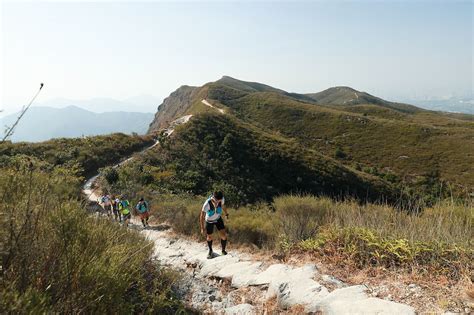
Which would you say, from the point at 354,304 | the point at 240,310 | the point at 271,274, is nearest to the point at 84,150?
the point at 271,274

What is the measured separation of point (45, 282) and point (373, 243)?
468cm

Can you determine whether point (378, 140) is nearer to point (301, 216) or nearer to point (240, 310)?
point (301, 216)

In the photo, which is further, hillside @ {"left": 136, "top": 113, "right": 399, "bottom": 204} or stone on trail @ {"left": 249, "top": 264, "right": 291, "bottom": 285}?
hillside @ {"left": 136, "top": 113, "right": 399, "bottom": 204}

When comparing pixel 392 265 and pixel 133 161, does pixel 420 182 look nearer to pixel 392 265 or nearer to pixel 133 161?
pixel 133 161

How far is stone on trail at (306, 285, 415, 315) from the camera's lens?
4.04m

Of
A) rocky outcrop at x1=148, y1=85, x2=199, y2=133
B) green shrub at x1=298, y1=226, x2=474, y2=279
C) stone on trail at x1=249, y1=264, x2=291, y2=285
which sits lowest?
stone on trail at x1=249, y1=264, x2=291, y2=285

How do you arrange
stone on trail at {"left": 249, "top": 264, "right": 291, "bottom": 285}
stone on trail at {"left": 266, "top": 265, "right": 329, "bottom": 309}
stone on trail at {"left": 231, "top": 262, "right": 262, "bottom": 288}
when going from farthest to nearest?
stone on trail at {"left": 231, "top": 262, "right": 262, "bottom": 288}
stone on trail at {"left": 249, "top": 264, "right": 291, "bottom": 285}
stone on trail at {"left": 266, "top": 265, "right": 329, "bottom": 309}

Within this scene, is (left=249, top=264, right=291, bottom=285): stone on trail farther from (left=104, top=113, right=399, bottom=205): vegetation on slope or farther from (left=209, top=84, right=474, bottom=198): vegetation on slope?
(left=209, top=84, right=474, bottom=198): vegetation on slope

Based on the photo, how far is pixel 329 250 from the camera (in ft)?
20.3

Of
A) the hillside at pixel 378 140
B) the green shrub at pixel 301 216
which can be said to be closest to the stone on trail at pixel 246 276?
the green shrub at pixel 301 216

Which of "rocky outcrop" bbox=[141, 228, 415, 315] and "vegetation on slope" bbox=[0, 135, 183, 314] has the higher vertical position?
"vegetation on slope" bbox=[0, 135, 183, 314]

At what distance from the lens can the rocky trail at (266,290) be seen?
4.42 metres

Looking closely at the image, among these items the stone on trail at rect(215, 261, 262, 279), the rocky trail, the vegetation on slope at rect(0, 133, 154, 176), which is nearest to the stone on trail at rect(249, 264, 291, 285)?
the rocky trail

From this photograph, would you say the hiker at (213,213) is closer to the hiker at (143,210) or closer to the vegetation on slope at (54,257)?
the vegetation on slope at (54,257)
